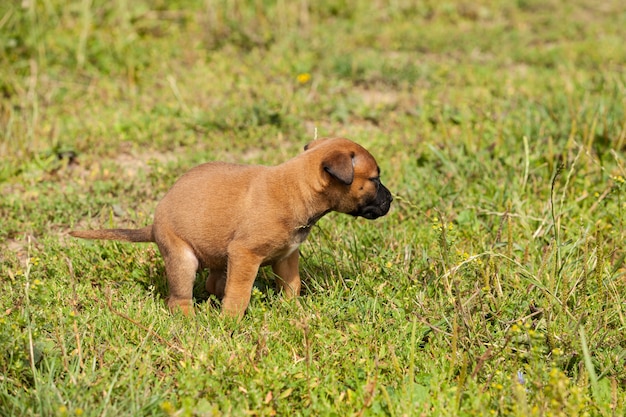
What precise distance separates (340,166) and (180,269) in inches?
47.2

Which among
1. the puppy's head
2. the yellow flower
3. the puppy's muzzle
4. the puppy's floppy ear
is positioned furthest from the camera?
the yellow flower

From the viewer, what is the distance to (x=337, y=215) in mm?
5781

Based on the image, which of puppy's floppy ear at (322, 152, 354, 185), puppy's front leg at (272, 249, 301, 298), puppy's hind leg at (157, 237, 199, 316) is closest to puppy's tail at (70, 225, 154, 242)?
puppy's hind leg at (157, 237, 199, 316)

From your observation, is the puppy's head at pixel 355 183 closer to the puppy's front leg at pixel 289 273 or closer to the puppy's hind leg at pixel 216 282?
the puppy's front leg at pixel 289 273

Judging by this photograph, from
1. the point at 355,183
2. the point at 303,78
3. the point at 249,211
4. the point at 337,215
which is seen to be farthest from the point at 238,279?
the point at 303,78

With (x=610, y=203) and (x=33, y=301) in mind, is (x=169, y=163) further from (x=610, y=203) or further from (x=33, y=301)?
(x=610, y=203)

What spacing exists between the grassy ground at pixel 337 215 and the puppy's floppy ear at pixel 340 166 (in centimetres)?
63

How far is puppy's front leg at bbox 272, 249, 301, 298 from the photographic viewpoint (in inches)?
185

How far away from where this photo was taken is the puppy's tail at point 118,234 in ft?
15.6

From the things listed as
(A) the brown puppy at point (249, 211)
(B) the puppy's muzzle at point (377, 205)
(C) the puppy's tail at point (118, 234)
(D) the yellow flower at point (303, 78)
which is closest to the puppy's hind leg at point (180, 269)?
(A) the brown puppy at point (249, 211)

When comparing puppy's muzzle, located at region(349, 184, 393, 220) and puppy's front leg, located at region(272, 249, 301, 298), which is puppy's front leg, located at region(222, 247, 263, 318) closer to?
puppy's front leg, located at region(272, 249, 301, 298)

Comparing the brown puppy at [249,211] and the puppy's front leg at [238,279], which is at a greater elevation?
the brown puppy at [249,211]

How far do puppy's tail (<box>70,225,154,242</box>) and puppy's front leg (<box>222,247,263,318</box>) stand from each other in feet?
2.31

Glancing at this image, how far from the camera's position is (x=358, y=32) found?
404 inches
